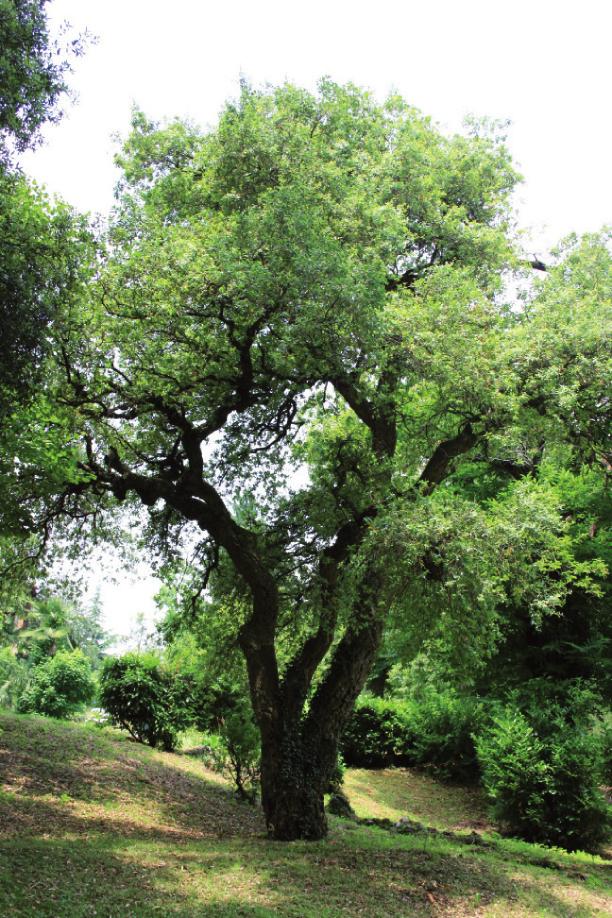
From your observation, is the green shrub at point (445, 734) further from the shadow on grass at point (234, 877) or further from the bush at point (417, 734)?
the shadow on grass at point (234, 877)

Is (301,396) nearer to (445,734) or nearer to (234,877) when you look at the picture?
(234,877)

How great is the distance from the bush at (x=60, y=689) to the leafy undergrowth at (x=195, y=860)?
3.53 metres

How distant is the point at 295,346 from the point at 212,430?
1.82 metres

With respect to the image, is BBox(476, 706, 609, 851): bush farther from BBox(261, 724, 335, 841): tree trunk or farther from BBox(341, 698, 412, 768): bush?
BBox(341, 698, 412, 768): bush

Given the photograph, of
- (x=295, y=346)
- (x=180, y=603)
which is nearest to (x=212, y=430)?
(x=295, y=346)

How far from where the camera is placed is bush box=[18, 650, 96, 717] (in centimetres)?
1568

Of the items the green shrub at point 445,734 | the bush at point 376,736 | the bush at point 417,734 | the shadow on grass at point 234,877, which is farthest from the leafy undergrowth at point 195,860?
the bush at point 376,736

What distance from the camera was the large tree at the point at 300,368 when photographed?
312 inches

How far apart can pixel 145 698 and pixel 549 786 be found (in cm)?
716

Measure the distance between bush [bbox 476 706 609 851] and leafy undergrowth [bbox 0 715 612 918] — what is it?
0.80 meters

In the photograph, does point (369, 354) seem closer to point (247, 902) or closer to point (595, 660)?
point (247, 902)

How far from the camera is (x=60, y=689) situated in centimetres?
1592

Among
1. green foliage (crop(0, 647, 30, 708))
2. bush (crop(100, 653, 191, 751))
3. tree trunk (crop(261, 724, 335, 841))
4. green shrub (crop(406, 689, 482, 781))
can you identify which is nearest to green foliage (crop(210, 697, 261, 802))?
tree trunk (crop(261, 724, 335, 841))

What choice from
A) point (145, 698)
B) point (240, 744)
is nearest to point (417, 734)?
point (145, 698)
